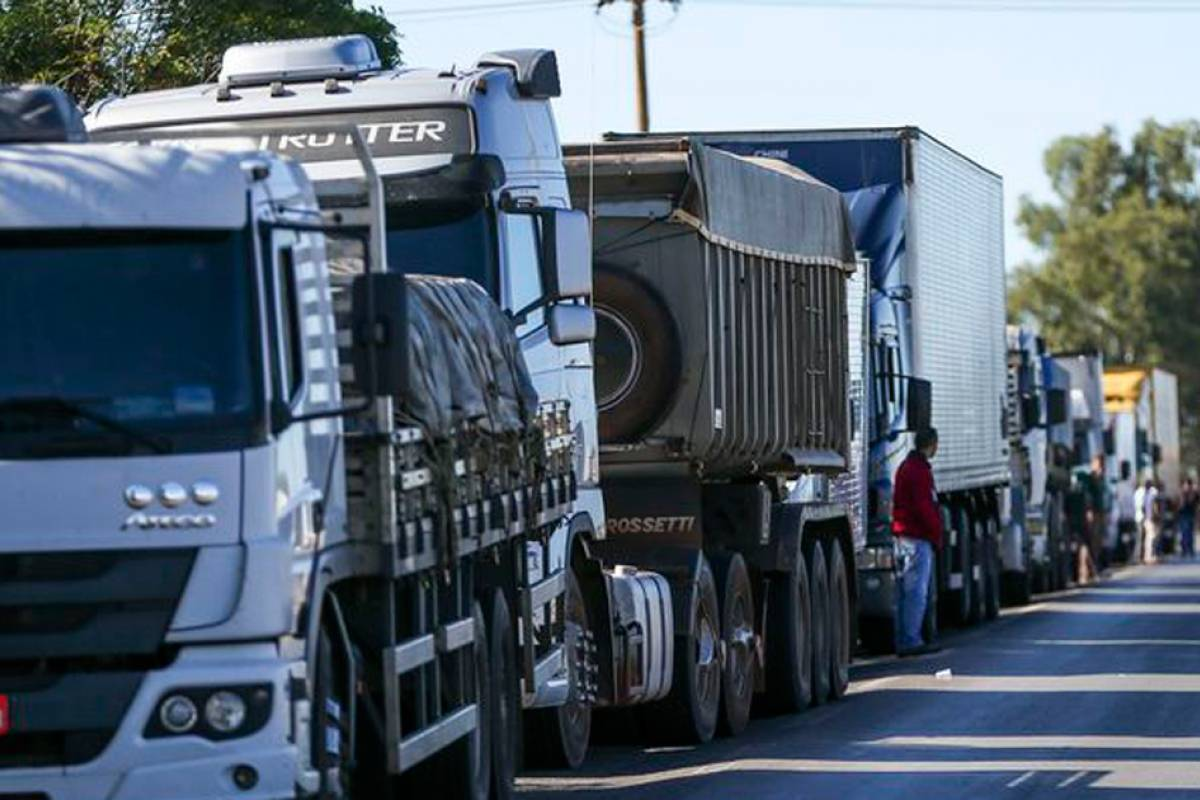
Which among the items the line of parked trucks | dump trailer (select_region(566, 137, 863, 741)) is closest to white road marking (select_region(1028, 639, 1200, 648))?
the line of parked trucks

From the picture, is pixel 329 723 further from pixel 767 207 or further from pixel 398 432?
pixel 767 207

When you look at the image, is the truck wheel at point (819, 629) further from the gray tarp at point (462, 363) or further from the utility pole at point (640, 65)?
the utility pole at point (640, 65)

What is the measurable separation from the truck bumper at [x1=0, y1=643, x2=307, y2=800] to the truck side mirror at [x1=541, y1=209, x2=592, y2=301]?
16.2ft

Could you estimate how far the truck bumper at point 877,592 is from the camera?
2728 cm

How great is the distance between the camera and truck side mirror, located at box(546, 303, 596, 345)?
14977 mm

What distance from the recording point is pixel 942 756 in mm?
16828

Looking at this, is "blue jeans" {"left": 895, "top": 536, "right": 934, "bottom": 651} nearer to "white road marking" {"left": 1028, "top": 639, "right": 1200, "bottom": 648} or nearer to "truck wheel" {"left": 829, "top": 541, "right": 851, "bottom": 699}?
"white road marking" {"left": 1028, "top": 639, "right": 1200, "bottom": 648}

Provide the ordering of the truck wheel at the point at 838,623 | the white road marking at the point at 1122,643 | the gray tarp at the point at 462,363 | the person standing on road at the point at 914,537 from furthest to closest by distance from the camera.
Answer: the white road marking at the point at 1122,643 → the person standing on road at the point at 914,537 → the truck wheel at the point at 838,623 → the gray tarp at the point at 462,363

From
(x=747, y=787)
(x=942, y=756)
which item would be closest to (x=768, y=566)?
(x=942, y=756)

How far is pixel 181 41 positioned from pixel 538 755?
7.96 meters

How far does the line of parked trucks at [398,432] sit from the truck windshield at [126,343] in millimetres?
12

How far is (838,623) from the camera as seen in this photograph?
2222 cm

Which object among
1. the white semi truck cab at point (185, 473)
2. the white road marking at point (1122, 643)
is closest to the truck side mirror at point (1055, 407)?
the white road marking at point (1122, 643)

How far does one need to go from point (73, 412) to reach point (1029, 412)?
30.6m
